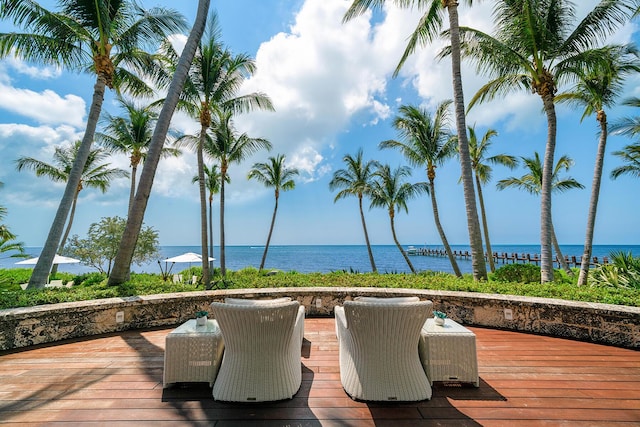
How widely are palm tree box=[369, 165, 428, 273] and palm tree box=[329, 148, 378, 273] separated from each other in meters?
0.43

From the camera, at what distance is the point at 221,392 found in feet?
7.09

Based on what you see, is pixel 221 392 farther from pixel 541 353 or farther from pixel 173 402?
pixel 541 353

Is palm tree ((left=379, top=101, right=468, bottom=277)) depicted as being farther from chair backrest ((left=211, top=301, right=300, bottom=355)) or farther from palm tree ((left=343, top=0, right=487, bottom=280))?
chair backrest ((left=211, top=301, right=300, bottom=355))

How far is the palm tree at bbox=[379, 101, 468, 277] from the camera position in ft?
36.0

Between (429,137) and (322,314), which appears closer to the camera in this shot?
(322,314)

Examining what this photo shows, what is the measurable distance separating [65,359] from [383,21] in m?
→ 9.55

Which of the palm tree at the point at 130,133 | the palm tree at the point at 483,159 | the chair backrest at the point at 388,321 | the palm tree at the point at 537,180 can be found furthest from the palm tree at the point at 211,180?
the palm tree at the point at 537,180

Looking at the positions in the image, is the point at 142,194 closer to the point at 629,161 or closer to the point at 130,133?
the point at 130,133

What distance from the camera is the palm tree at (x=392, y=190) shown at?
1424cm

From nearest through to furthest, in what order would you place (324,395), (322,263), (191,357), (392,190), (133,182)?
(324,395) → (191,357) → (133,182) → (392,190) → (322,263)

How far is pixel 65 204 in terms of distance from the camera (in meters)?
5.44

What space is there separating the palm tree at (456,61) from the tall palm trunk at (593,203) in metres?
4.56

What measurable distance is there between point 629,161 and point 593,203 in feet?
18.0

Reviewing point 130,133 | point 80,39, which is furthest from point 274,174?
point 80,39
